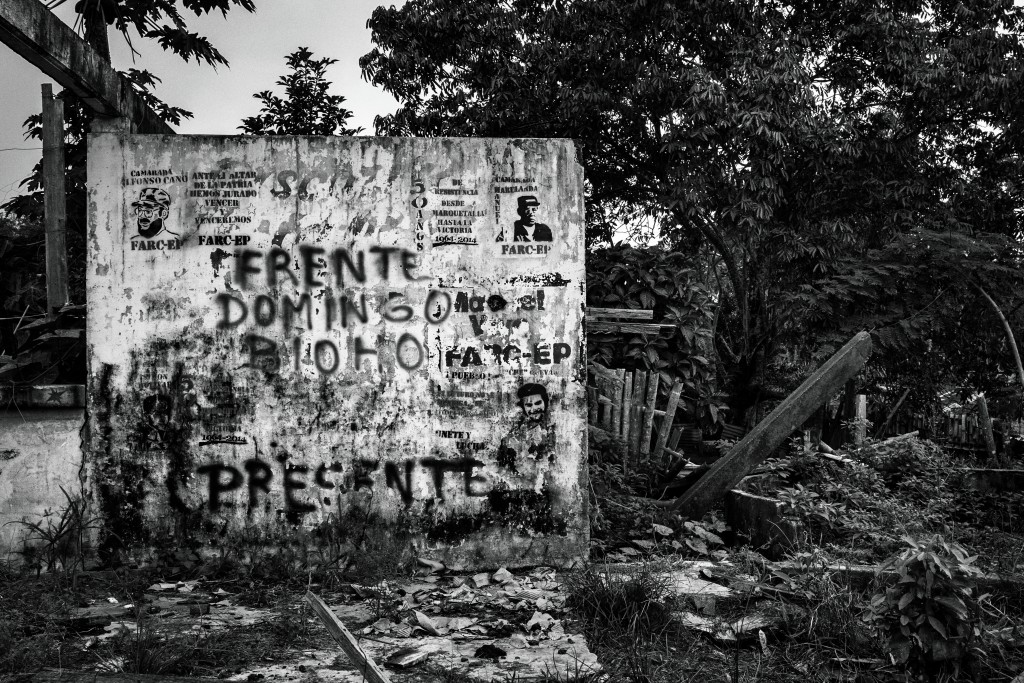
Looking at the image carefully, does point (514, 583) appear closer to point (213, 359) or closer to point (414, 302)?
point (414, 302)

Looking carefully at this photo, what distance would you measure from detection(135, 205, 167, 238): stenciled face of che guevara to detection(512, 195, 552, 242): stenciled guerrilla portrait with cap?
2216mm

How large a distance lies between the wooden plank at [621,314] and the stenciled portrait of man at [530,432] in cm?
346

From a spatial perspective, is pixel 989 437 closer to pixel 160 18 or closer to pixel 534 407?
pixel 534 407

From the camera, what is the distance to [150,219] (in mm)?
4805

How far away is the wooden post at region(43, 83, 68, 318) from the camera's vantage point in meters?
4.93

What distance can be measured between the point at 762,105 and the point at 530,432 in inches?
233

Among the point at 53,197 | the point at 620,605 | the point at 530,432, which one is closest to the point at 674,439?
the point at 530,432

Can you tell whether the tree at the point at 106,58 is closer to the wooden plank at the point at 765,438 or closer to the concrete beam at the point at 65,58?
the concrete beam at the point at 65,58

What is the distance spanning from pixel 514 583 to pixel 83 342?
124 inches

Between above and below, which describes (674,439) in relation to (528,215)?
below

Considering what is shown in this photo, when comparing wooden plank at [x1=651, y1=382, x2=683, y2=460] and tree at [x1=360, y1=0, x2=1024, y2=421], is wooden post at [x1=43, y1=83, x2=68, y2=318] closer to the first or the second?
wooden plank at [x1=651, y1=382, x2=683, y2=460]


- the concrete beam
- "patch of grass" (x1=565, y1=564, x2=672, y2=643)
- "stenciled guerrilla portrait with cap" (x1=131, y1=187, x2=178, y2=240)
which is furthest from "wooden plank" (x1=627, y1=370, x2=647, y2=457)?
the concrete beam

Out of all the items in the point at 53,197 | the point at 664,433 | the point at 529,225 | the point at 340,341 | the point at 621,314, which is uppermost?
the point at 53,197

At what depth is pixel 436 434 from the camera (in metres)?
4.87
